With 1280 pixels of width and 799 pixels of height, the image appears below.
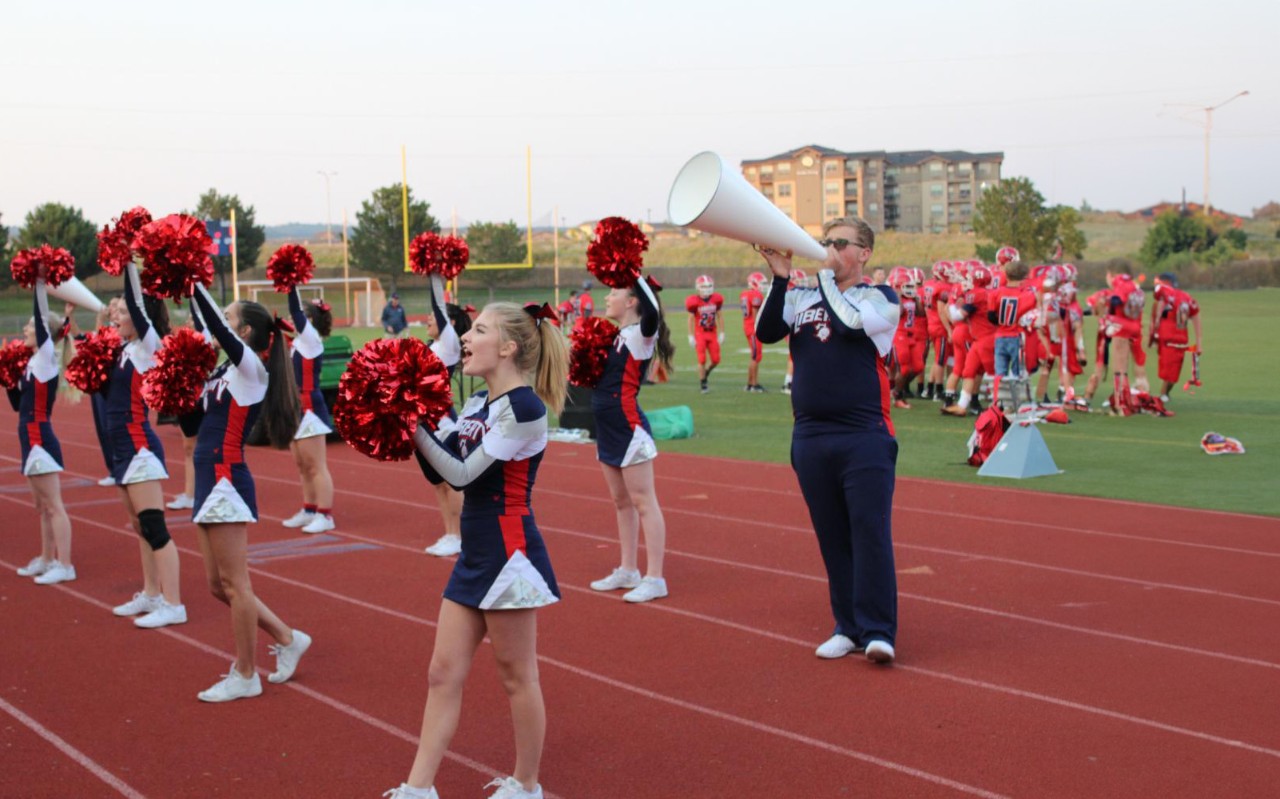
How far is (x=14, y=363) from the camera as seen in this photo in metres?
7.74

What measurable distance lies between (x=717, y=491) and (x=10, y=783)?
6961 millimetres

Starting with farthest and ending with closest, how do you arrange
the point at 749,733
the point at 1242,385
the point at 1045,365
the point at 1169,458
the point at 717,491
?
1. the point at 1242,385
2. the point at 1045,365
3. the point at 1169,458
4. the point at 717,491
5. the point at 749,733

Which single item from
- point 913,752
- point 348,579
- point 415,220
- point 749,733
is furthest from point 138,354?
point 415,220

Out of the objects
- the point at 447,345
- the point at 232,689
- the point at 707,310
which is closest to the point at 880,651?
the point at 232,689

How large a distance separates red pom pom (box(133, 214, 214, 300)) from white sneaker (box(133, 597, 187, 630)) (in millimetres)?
1957

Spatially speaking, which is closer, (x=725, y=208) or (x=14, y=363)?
(x=725, y=208)

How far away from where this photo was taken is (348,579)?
7.76m

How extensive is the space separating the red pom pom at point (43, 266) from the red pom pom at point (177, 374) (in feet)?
6.91

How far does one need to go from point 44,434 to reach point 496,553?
4863mm

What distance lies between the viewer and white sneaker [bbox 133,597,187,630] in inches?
260

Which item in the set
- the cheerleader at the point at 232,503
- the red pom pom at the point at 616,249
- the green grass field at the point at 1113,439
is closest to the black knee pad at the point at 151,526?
the cheerleader at the point at 232,503

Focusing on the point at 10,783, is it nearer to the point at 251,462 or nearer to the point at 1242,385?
the point at 251,462

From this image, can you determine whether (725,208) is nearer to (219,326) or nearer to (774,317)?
(774,317)

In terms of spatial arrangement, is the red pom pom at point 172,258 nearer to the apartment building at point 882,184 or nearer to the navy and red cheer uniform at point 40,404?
the navy and red cheer uniform at point 40,404
